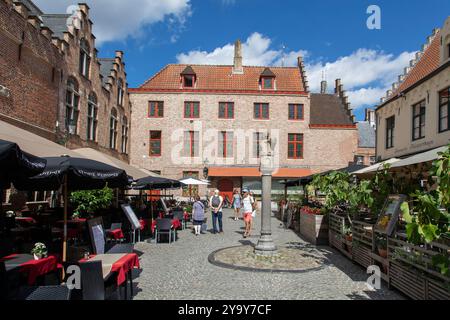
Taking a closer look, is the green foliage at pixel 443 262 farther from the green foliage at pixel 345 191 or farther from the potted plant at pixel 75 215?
the potted plant at pixel 75 215

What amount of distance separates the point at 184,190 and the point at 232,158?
505 centimetres

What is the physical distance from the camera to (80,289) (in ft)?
15.0

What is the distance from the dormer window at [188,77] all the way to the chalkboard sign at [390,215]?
26.4m

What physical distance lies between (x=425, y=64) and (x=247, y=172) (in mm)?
15862

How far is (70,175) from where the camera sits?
22.4ft

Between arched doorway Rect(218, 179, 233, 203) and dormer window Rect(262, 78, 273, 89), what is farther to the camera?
dormer window Rect(262, 78, 273, 89)

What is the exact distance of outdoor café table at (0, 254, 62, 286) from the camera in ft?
15.5

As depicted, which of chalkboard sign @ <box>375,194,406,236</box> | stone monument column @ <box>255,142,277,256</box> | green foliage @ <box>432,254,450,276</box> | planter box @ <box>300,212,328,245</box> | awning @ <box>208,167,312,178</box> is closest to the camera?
green foliage @ <box>432,254,450,276</box>

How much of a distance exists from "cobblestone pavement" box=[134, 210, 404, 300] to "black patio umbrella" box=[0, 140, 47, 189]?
267 centimetres

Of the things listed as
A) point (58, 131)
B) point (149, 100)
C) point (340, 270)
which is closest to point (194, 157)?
point (149, 100)

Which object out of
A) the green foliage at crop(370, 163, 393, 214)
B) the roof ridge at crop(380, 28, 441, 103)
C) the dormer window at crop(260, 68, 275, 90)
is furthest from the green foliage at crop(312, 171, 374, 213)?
the dormer window at crop(260, 68, 275, 90)

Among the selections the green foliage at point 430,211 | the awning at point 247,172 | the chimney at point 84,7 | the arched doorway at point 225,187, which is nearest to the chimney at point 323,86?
the awning at point 247,172

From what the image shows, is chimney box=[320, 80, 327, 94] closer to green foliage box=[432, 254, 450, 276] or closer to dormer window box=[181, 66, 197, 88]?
dormer window box=[181, 66, 197, 88]

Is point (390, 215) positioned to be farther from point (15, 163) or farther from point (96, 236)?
point (15, 163)
